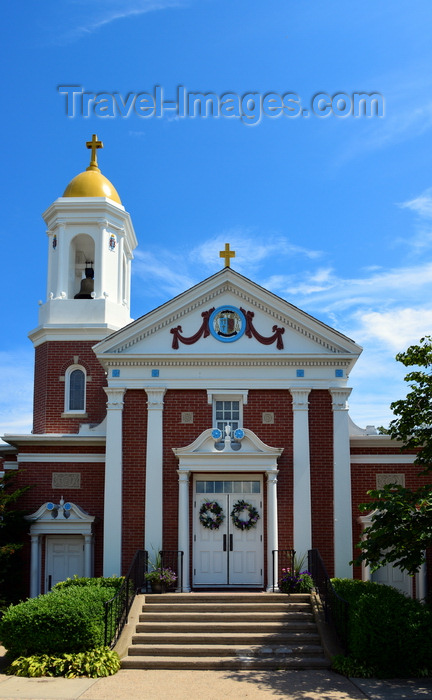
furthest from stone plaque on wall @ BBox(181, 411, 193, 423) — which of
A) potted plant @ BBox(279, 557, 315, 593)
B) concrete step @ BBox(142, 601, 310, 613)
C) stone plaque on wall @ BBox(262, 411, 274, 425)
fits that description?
concrete step @ BBox(142, 601, 310, 613)

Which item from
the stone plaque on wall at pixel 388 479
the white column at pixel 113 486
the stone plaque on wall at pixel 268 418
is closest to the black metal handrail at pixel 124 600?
the white column at pixel 113 486

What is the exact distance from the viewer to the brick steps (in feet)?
49.7

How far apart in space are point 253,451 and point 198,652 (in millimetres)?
5562

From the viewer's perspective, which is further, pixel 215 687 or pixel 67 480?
pixel 67 480

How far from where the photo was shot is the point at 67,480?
2134 centimetres

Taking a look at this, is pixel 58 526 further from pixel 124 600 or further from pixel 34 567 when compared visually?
pixel 124 600

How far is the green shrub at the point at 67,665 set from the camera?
14.4m

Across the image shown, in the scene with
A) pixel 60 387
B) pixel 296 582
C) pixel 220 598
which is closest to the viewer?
pixel 220 598

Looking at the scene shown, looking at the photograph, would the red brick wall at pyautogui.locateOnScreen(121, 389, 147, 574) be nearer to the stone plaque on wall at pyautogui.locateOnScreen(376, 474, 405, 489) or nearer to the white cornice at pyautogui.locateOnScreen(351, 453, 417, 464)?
the white cornice at pyautogui.locateOnScreen(351, 453, 417, 464)

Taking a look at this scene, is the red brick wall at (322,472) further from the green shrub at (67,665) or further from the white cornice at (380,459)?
the green shrub at (67,665)

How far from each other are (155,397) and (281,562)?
16.9 feet

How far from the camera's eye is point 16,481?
21.5 meters

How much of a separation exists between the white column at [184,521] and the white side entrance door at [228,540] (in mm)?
378

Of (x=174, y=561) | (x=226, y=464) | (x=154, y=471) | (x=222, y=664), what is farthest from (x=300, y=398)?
(x=222, y=664)
